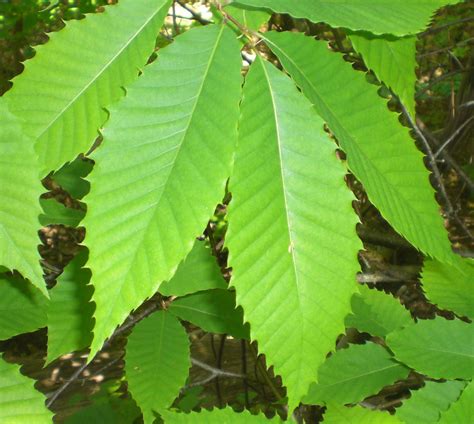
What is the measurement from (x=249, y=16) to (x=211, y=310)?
2.65 feet

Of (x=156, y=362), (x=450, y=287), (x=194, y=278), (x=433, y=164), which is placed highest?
(x=433, y=164)

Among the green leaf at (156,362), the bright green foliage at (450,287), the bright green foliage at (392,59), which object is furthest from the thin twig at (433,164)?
the green leaf at (156,362)

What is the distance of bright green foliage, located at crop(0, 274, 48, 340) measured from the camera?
1.17m

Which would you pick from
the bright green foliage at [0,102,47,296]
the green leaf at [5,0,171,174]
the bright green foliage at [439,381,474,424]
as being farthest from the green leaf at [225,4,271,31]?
the bright green foliage at [439,381,474,424]

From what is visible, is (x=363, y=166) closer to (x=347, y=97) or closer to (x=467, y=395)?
(x=347, y=97)

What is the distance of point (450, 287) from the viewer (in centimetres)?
128

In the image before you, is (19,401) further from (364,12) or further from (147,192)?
(364,12)

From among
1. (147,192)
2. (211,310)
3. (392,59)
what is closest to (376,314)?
(211,310)

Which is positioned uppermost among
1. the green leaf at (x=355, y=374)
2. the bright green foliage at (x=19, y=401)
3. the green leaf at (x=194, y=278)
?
the bright green foliage at (x=19, y=401)

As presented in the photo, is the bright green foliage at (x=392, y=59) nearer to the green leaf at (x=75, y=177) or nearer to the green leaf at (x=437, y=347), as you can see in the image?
the green leaf at (x=437, y=347)

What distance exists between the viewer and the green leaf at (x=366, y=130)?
27.7 inches

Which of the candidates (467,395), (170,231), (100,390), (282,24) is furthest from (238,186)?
(100,390)

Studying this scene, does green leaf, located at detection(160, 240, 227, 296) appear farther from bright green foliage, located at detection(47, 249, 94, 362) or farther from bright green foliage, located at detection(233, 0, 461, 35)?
bright green foliage, located at detection(233, 0, 461, 35)

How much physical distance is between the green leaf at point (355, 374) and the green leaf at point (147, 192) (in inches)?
28.3
